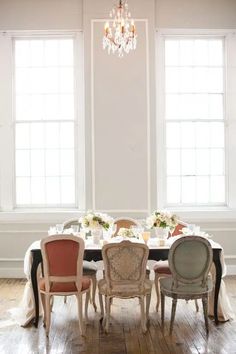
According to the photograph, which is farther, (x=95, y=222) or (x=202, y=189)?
(x=202, y=189)

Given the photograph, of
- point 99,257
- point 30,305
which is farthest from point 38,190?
point 99,257

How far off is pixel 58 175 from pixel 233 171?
2.64m

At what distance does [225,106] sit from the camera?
24.9 ft

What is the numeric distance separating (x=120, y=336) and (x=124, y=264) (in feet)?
2.22

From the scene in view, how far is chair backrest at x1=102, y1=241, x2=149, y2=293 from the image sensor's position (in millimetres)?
4586

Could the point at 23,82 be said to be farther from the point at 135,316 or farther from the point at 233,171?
the point at 135,316

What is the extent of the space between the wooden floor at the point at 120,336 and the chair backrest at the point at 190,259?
54 centimetres

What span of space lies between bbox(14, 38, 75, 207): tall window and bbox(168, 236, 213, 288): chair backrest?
3.25 meters

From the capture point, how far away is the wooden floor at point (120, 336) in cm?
431

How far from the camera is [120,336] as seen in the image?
184 inches

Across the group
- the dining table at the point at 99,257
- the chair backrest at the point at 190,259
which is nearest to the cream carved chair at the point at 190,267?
the chair backrest at the point at 190,259

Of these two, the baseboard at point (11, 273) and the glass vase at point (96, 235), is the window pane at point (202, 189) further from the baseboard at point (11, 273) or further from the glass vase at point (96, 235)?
the baseboard at point (11, 273)

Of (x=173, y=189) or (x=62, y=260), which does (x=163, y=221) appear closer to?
(x=62, y=260)

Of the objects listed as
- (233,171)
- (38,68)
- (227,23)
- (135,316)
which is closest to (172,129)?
(233,171)
